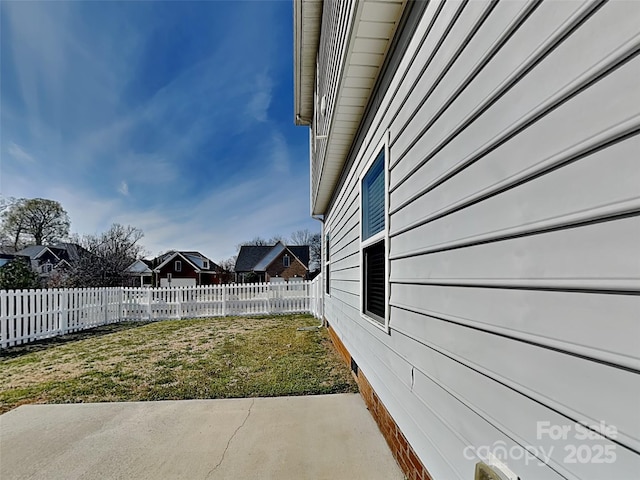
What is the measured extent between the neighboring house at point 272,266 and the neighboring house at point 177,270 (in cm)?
434

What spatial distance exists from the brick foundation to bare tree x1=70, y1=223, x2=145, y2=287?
55.1 ft

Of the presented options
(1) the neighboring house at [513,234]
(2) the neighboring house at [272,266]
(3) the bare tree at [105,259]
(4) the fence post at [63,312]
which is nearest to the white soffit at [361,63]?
(1) the neighboring house at [513,234]

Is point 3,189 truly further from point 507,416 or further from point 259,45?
point 507,416

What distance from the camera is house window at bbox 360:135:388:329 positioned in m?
2.75

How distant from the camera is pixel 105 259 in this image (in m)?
17.1

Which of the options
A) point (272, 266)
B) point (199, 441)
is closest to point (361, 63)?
point (199, 441)

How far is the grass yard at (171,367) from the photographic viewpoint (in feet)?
12.8

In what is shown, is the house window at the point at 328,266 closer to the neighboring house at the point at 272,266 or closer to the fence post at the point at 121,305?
the fence post at the point at 121,305

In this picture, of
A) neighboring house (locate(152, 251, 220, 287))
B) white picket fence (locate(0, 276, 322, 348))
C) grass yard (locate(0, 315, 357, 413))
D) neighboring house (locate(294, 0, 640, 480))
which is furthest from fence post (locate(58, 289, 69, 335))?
neighboring house (locate(152, 251, 220, 287))

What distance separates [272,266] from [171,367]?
29.4 metres

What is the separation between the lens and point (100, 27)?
7.52 meters

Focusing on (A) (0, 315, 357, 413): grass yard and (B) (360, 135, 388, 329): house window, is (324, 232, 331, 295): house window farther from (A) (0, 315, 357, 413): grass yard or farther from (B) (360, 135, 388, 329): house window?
(B) (360, 135, 388, 329): house window

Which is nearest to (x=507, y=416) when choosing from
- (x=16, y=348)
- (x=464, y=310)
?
(x=464, y=310)

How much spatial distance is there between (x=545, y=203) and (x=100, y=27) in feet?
32.7
